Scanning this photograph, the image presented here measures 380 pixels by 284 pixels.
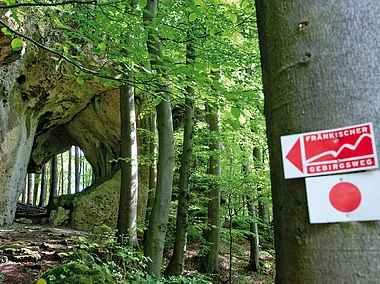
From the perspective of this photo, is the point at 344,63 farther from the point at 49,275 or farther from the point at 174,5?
the point at 174,5

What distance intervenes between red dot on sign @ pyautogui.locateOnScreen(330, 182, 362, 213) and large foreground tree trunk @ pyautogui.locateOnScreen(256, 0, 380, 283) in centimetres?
4

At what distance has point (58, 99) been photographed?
11.4 meters

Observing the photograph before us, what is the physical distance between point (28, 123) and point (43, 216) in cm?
377

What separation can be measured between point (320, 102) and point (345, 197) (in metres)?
0.27

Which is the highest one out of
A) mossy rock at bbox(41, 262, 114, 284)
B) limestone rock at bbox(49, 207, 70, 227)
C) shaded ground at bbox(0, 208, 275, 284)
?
limestone rock at bbox(49, 207, 70, 227)

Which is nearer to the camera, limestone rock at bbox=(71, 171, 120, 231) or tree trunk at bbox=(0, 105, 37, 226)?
tree trunk at bbox=(0, 105, 37, 226)

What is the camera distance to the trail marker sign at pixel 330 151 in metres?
0.84

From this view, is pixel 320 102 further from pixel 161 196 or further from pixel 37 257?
pixel 37 257

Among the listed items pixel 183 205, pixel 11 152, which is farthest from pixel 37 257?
pixel 11 152

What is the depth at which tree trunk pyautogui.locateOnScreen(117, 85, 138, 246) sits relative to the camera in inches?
246

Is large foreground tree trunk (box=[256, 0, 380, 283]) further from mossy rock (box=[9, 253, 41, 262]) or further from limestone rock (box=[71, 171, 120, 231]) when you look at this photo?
limestone rock (box=[71, 171, 120, 231])

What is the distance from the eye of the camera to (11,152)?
9703 millimetres

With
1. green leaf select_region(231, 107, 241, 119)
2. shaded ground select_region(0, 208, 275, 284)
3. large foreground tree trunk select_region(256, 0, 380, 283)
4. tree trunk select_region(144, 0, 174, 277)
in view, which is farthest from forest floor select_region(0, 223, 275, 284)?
large foreground tree trunk select_region(256, 0, 380, 283)

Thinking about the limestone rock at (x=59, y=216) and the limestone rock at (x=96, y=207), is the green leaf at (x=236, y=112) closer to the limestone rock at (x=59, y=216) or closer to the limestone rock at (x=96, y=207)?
the limestone rock at (x=96, y=207)
